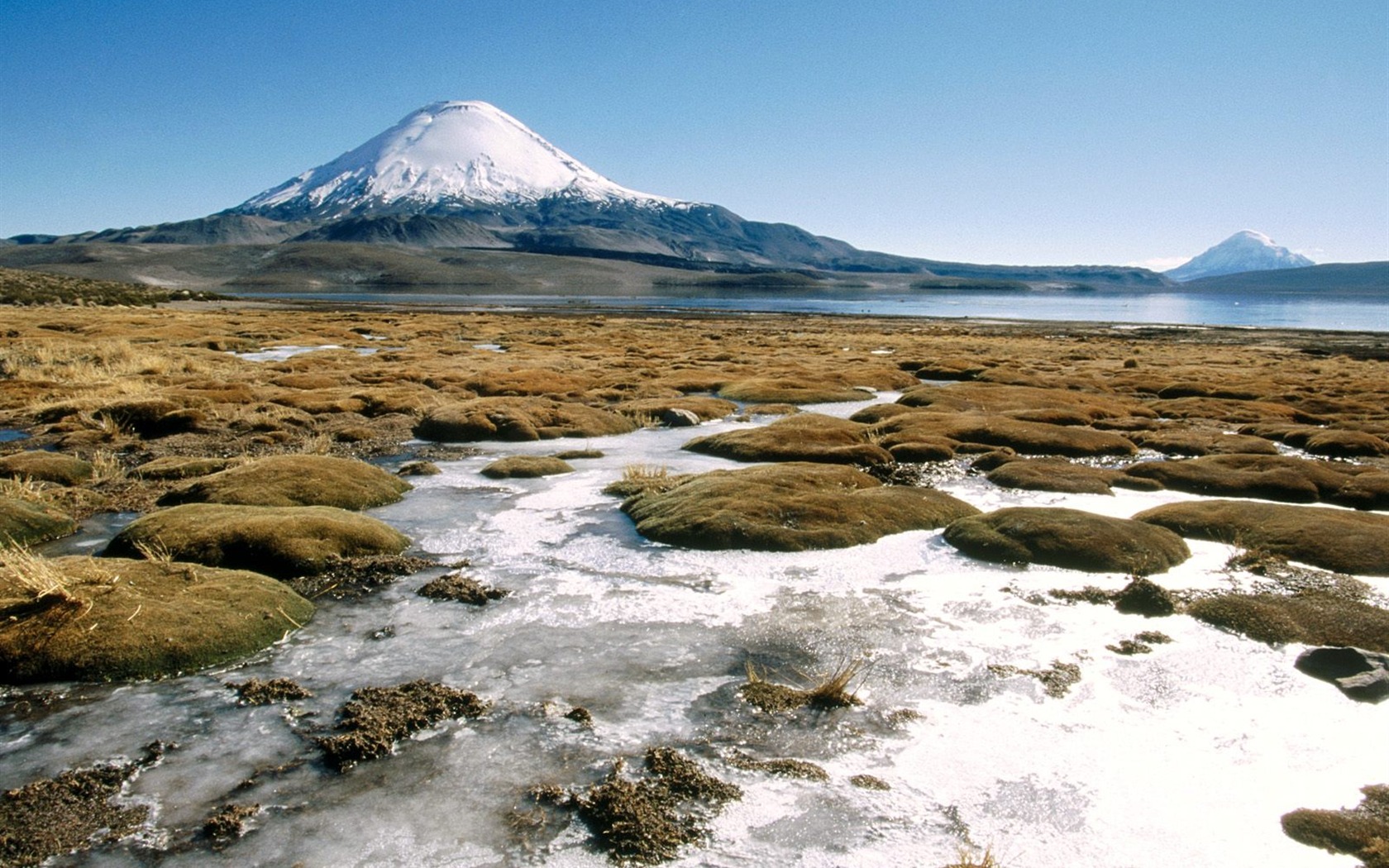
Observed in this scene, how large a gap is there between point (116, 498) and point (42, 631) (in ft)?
29.3

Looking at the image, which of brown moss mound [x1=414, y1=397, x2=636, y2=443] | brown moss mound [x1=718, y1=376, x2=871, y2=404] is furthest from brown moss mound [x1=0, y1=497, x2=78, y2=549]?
brown moss mound [x1=718, y1=376, x2=871, y2=404]

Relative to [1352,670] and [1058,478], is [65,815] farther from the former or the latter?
[1058,478]

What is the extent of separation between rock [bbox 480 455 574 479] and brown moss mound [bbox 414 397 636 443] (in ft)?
14.2

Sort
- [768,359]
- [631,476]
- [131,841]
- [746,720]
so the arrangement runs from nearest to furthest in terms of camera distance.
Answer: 1. [131,841]
2. [746,720]
3. [631,476]
4. [768,359]

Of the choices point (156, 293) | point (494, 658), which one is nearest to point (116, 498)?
point (494, 658)

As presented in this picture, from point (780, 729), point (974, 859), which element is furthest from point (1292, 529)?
point (974, 859)

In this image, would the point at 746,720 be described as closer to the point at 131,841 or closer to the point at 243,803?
the point at 243,803

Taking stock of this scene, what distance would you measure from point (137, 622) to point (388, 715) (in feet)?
13.6

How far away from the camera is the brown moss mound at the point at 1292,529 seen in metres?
14.4

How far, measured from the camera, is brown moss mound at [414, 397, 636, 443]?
2644 cm

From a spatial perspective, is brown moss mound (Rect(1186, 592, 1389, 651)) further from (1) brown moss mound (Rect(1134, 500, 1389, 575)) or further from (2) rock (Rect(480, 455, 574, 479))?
(2) rock (Rect(480, 455, 574, 479))

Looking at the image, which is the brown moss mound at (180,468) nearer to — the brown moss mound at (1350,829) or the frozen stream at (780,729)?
the frozen stream at (780,729)

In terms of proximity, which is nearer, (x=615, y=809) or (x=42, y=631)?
(x=615, y=809)

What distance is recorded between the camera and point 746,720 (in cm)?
921
